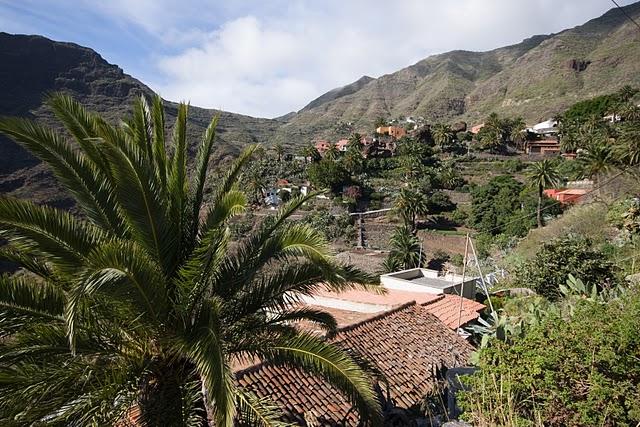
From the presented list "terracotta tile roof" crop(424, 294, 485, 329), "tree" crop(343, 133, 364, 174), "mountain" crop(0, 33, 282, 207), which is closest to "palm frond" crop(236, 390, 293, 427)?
"terracotta tile roof" crop(424, 294, 485, 329)

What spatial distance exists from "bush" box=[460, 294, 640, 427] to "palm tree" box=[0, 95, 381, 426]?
1.42m

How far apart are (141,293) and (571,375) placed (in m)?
4.43

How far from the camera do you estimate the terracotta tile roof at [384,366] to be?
22.0ft

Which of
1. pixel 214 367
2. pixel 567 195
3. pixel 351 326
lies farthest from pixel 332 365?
pixel 567 195

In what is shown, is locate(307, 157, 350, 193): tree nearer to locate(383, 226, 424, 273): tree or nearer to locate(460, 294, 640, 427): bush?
locate(383, 226, 424, 273): tree

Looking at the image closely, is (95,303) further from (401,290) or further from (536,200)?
(536,200)

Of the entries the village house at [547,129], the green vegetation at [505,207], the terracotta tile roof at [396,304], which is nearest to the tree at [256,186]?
the green vegetation at [505,207]

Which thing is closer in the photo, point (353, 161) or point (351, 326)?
point (351, 326)

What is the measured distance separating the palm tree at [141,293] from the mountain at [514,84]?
8533 centimetres

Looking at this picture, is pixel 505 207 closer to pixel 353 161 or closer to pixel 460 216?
pixel 460 216

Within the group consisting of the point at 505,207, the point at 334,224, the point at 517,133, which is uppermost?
the point at 517,133

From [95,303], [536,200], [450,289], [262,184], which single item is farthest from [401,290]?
[262,184]

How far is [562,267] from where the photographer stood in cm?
1634

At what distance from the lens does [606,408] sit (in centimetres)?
403
